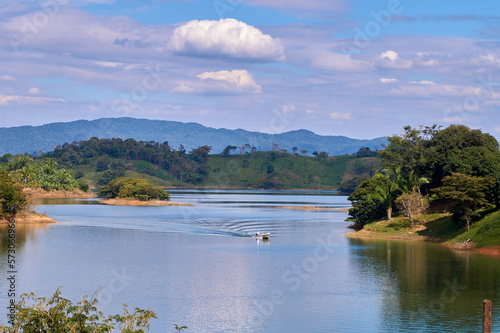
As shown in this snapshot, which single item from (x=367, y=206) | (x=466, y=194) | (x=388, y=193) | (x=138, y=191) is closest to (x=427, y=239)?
(x=466, y=194)

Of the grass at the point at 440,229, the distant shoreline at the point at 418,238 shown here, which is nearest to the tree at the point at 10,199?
the distant shoreline at the point at 418,238

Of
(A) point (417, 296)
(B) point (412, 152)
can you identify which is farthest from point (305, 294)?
(B) point (412, 152)

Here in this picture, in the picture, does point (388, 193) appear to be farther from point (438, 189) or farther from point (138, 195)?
point (138, 195)

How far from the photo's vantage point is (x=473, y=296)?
49844mm

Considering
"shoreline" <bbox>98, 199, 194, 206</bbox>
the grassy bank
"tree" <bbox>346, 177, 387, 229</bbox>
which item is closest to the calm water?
the grassy bank

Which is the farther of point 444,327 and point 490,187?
point 490,187

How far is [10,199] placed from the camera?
316 ft

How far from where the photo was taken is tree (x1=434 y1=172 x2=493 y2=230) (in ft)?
252

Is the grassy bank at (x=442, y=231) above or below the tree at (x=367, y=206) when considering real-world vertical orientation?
below

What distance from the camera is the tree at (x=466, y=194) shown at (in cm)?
7681

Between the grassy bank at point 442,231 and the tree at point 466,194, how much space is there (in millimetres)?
2067

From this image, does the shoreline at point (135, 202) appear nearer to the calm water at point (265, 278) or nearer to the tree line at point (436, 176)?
the calm water at point (265, 278)

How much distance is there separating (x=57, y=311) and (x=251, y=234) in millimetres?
77293

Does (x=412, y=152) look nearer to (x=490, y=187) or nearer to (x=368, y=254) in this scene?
(x=490, y=187)
